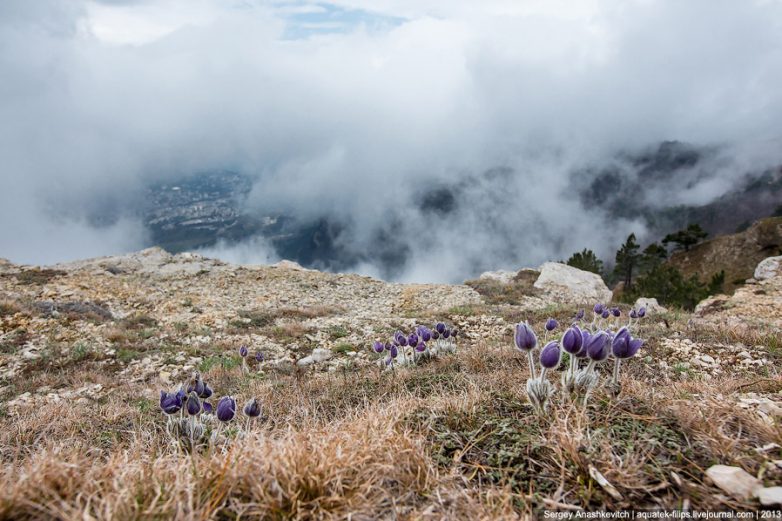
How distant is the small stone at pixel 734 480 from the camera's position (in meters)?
1.97

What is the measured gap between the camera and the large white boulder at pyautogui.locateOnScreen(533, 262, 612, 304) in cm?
2395

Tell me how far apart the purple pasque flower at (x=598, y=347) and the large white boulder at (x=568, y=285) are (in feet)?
67.5

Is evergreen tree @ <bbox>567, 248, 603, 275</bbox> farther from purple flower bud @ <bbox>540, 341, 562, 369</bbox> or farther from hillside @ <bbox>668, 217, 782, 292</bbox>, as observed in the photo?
purple flower bud @ <bbox>540, 341, 562, 369</bbox>

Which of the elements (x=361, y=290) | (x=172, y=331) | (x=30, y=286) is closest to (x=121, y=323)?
(x=172, y=331)

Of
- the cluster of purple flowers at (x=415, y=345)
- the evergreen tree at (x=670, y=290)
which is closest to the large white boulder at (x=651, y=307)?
the cluster of purple flowers at (x=415, y=345)

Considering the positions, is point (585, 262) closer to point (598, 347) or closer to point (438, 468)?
point (598, 347)

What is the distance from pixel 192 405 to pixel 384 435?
5.78ft

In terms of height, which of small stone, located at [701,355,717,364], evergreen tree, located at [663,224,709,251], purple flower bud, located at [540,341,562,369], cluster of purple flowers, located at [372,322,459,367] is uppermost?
evergreen tree, located at [663,224,709,251]

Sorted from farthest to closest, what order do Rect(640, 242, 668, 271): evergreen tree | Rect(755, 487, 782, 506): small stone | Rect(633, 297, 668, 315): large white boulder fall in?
Rect(640, 242, 668, 271): evergreen tree, Rect(633, 297, 668, 315): large white boulder, Rect(755, 487, 782, 506): small stone

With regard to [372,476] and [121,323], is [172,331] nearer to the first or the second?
[121,323]

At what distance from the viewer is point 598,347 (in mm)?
3074

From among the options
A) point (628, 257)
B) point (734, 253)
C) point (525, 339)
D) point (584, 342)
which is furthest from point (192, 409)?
point (734, 253)

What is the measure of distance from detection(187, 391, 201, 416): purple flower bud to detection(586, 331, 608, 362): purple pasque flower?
3084mm

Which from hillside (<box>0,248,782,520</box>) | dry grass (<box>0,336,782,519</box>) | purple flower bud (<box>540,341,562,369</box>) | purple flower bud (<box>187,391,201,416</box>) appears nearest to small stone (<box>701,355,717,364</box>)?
hillside (<box>0,248,782,520</box>)
